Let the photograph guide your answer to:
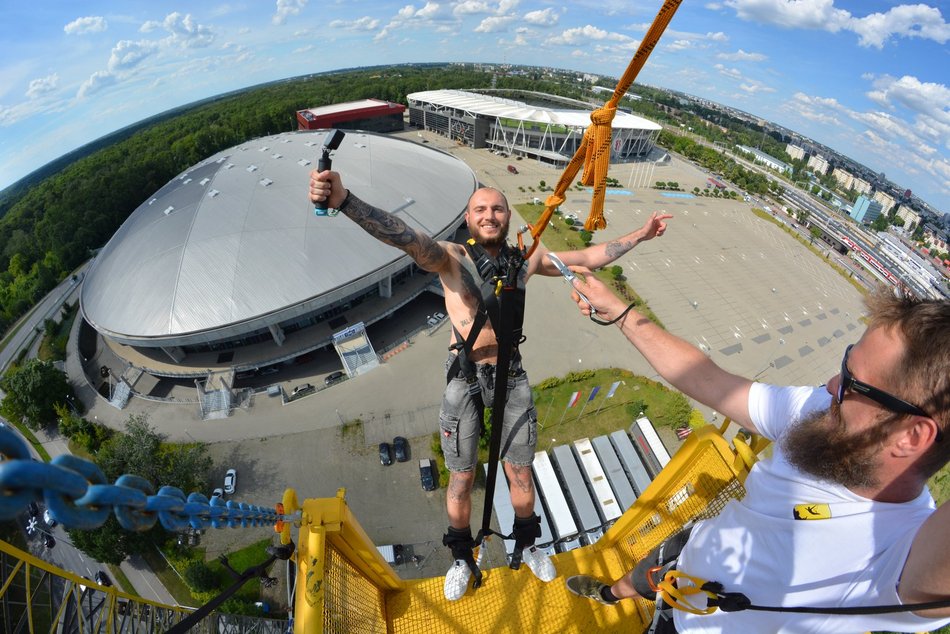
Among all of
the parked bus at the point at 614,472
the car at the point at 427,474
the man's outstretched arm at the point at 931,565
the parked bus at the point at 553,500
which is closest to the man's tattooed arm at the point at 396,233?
the man's outstretched arm at the point at 931,565

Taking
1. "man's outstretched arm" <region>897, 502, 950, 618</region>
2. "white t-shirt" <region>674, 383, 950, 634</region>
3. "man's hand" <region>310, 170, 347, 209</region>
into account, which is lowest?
"white t-shirt" <region>674, 383, 950, 634</region>

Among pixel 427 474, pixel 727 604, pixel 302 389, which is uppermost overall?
pixel 727 604

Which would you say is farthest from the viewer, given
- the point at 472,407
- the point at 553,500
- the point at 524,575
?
the point at 553,500

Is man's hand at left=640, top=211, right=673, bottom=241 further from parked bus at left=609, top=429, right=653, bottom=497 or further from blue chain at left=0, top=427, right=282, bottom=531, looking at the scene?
parked bus at left=609, top=429, right=653, bottom=497

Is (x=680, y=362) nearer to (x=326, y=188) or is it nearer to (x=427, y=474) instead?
(x=326, y=188)

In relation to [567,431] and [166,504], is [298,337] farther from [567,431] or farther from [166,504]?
[166,504]

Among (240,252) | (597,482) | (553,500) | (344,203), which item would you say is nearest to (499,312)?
(344,203)

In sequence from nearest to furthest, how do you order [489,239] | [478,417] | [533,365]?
[489,239], [478,417], [533,365]

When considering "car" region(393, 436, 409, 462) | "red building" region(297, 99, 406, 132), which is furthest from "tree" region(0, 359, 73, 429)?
"red building" region(297, 99, 406, 132)
